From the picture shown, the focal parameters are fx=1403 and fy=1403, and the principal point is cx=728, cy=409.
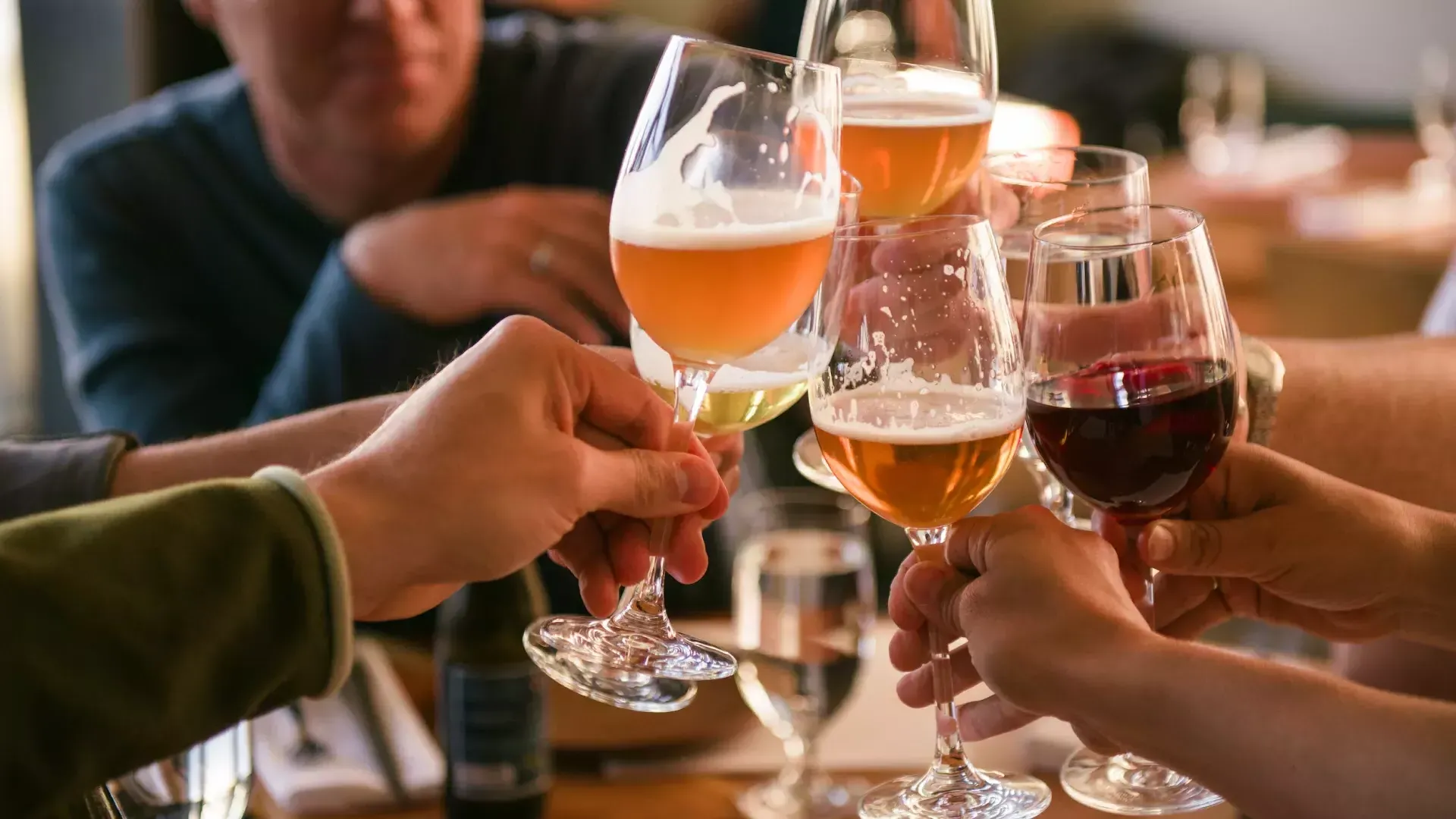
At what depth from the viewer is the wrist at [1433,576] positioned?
3.30 feet

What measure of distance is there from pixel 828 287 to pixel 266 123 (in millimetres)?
1701

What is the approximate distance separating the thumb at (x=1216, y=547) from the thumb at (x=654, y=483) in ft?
1.00

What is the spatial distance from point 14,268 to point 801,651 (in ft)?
10.1

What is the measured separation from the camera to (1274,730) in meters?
0.74

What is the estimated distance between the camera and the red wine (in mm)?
879

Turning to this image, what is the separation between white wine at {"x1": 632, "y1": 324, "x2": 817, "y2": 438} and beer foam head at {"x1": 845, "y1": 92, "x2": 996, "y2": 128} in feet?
0.57

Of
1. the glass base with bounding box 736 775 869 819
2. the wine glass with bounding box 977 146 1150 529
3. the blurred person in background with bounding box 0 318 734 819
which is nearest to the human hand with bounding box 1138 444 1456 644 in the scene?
the wine glass with bounding box 977 146 1150 529

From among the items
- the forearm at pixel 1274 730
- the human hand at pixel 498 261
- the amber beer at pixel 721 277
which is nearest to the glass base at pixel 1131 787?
the forearm at pixel 1274 730

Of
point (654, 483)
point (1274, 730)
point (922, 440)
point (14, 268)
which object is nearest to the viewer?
point (1274, 730)

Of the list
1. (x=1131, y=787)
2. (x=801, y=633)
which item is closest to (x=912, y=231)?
(x=1131, y=787)

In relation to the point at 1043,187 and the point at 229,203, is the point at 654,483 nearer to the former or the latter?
the point at 1043,187

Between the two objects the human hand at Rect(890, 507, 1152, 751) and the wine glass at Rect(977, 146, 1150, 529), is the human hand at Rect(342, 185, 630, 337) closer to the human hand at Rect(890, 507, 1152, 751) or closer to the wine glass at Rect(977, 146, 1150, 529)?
the wine glass at Rect(977, 146, 1150, 529)

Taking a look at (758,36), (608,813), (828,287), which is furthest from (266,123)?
(758,36)

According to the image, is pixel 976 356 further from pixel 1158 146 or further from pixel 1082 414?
pixel 1158 146
